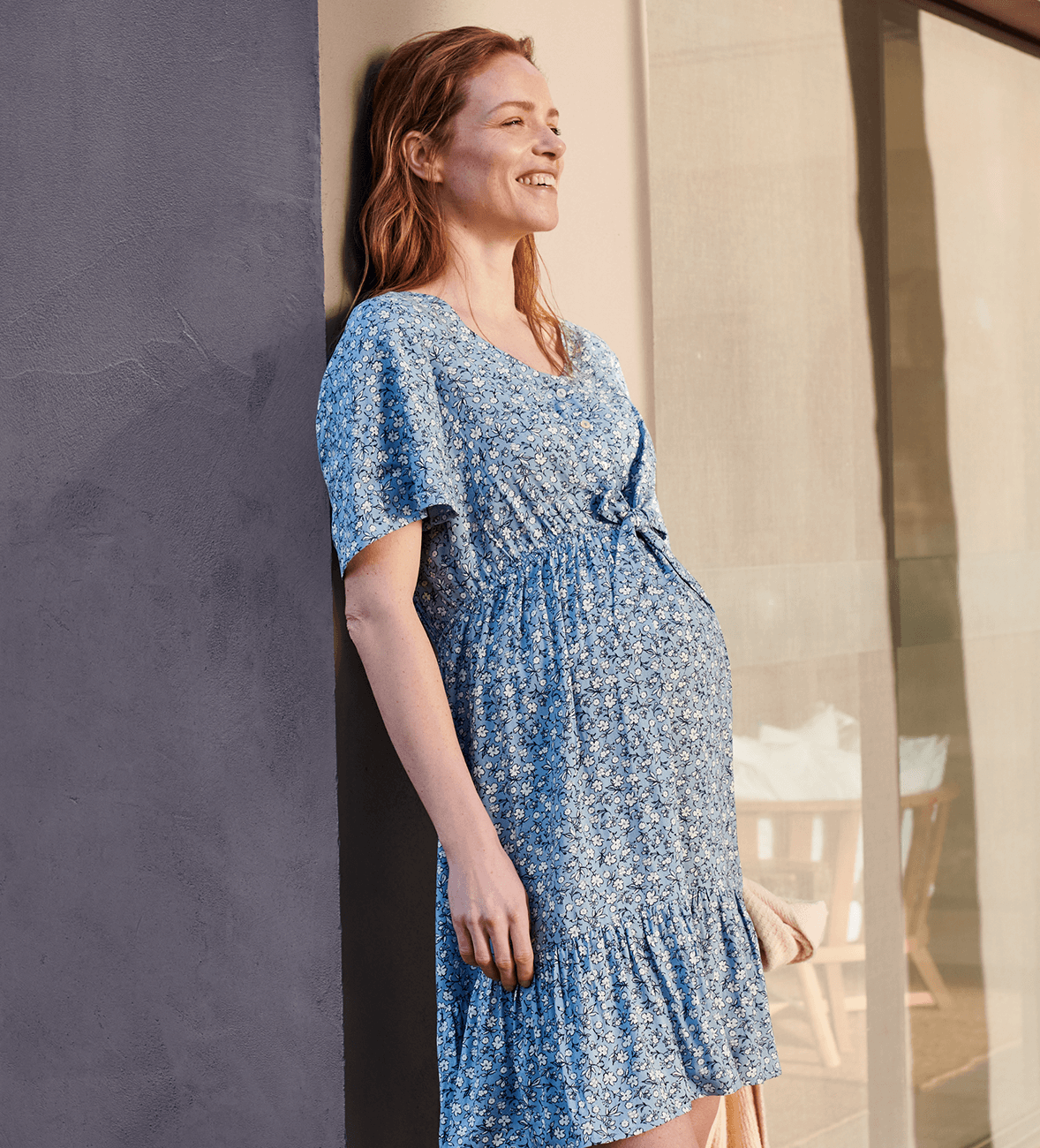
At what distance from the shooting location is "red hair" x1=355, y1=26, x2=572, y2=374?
1.62 metres

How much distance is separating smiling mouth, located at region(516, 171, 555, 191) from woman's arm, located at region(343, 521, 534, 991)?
484mm

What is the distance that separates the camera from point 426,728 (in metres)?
1.39

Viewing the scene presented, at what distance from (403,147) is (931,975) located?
6.72 ft

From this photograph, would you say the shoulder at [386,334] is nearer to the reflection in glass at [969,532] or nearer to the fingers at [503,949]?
the fingers at [503,949]

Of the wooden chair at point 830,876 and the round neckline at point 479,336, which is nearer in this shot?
the round neckline at point 479,336

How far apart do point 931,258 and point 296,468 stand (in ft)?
5.51

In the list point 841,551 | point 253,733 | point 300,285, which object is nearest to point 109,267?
point 300,285

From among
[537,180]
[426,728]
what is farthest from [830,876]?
[537,180]

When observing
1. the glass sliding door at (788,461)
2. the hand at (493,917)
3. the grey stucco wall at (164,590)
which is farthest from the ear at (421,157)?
the hand at (493,917)

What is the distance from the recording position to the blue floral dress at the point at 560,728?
1378 millimetres

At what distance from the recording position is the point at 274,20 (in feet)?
5.41

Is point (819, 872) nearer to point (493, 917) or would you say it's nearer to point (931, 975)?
point (931, 975)

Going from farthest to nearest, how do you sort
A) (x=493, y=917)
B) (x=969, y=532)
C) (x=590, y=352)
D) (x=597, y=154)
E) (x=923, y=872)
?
(x=969, y=532) → (x=923, y=872) → (x=597, y=154) → (x=590, y=352) → (x=493, y=917)

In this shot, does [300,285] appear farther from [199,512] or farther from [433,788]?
[433,788]
